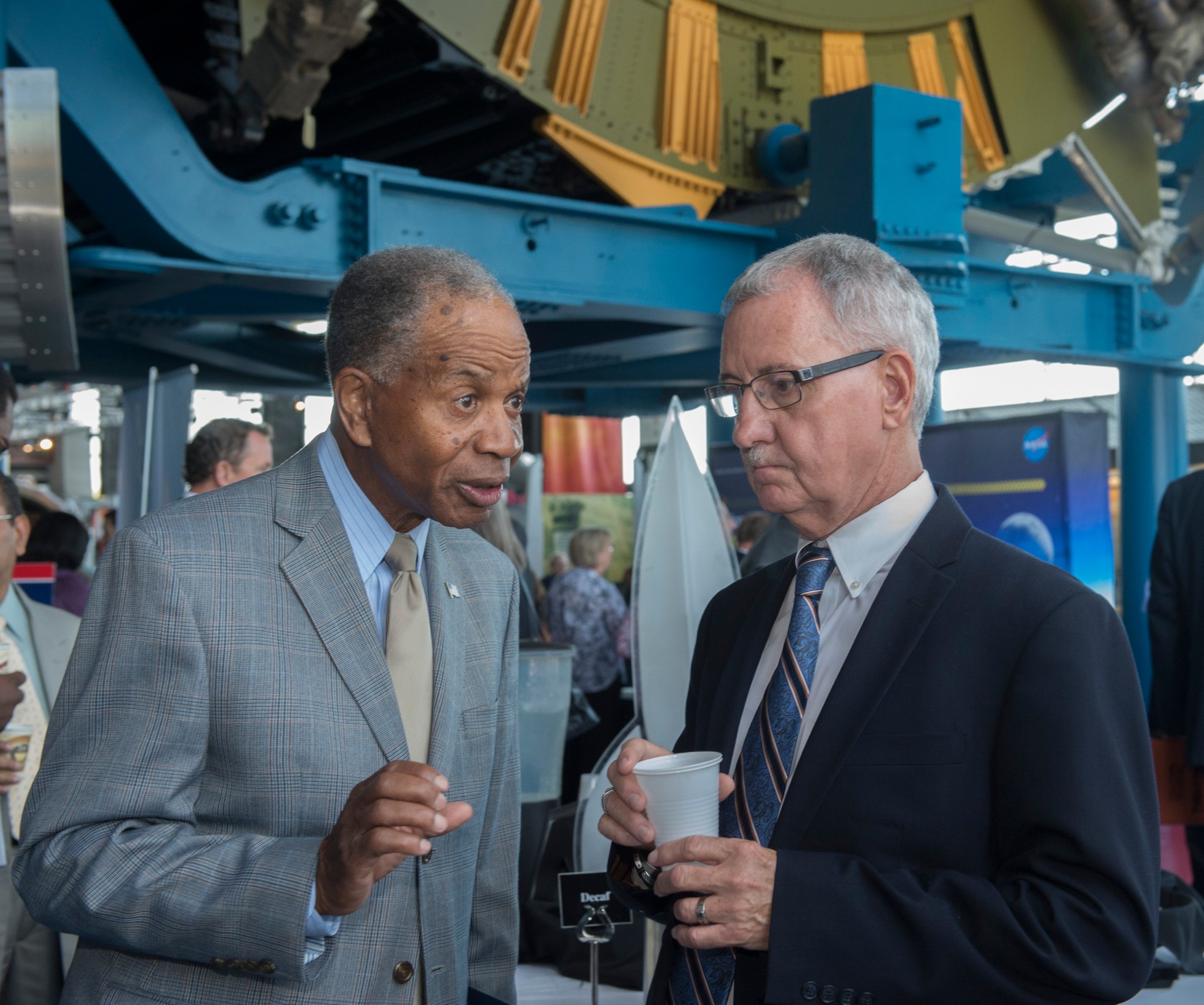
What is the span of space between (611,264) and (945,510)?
13.4 feet

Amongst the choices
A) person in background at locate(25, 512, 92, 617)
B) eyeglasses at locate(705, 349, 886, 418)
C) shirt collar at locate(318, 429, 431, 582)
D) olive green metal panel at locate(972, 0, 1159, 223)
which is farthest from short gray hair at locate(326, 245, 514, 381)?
olive green metal panel at locate(972, 0, 1159, 223)

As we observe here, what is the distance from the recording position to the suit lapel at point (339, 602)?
158 centimetres

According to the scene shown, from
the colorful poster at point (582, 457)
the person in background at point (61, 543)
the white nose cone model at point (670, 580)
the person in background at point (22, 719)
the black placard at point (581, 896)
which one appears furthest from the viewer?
the colorful poster at point (582, 457)

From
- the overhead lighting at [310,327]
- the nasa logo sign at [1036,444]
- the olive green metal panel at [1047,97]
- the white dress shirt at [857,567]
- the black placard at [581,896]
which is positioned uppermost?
the olive green metal panel at [1047,97]

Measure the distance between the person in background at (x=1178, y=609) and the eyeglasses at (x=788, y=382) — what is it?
12.0 feet

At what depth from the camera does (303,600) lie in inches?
62.4

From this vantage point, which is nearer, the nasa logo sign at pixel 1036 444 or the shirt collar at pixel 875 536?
the shirt collar at pixel 875 536

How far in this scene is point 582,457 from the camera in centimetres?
1548

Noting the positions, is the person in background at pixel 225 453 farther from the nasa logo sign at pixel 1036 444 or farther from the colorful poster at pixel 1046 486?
the nasa logo sign at pixel 1036 444

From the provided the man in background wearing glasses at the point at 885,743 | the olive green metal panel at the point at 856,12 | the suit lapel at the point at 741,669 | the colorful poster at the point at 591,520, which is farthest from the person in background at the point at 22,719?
the colorful poster at the point at 591,520

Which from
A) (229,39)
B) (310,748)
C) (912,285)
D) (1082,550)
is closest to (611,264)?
(229,39)

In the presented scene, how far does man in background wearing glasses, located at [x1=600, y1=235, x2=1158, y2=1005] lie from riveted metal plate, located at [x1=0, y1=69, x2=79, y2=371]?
2575mm

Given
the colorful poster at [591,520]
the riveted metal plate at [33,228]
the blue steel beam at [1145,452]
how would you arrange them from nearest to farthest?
the riveted metal plate at [33,228] → the blue steel beam at [1145,452] → the colorful poster at [591,520]

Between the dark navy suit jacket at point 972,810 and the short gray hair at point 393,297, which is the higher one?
the short gray hair at point 393,297
